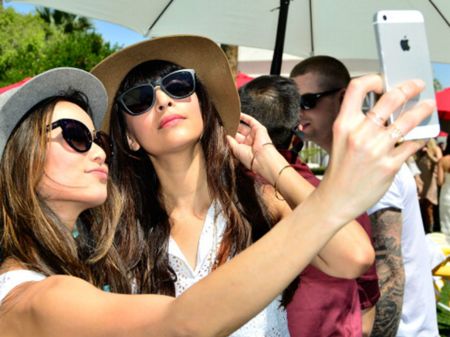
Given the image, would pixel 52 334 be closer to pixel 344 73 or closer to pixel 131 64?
pixel 131 64

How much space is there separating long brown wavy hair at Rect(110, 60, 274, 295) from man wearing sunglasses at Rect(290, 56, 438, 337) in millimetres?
628

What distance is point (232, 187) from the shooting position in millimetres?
2398

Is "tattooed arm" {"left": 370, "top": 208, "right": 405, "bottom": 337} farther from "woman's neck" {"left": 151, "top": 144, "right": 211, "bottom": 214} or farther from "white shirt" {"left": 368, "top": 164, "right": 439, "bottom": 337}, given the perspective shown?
"woman's neck" {"left": 151, "top": 144, "right": 211, "bottom": 214}

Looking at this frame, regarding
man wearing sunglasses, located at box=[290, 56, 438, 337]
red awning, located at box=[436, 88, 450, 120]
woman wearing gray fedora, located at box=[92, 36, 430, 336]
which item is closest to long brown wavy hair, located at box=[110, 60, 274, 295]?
woman wearing gray fedora, located at box=[92, 36, 430, 336]

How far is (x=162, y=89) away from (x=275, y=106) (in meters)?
0.71

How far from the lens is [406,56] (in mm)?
1024

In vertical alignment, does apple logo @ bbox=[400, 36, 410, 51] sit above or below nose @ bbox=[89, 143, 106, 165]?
above

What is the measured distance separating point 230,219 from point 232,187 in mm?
171

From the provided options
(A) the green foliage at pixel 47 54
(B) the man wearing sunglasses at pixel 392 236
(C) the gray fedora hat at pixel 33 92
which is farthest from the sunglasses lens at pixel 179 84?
(A) the green foliage at pixel 47 54

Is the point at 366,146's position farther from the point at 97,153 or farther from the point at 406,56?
the point at 97,153

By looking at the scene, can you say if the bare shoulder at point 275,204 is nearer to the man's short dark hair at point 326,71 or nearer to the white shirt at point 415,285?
the white shirt at point 415,285

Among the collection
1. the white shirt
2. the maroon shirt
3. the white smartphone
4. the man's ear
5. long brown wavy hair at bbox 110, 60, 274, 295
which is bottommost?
the white shirt

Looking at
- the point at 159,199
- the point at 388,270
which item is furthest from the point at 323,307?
the point at 159,199

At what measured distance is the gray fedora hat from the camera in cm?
181
